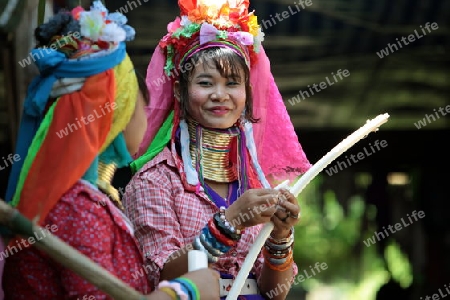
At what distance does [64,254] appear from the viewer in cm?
227

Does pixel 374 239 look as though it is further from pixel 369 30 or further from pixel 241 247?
pixel 241 247

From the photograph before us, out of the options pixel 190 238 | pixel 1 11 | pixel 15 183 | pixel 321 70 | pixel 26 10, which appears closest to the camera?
pixel 15 183

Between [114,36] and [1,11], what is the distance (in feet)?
5.13

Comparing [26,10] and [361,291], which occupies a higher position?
[26,10]

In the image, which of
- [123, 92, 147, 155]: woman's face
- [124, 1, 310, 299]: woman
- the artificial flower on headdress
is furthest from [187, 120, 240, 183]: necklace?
the artificial flower on headdress

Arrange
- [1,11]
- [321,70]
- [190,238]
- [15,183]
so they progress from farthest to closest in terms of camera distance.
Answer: [321,70]
[1,11]
[190,238]
[15,183]

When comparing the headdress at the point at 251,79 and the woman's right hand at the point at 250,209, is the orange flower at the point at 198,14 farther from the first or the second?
the woman's right hand at the point at 250,209

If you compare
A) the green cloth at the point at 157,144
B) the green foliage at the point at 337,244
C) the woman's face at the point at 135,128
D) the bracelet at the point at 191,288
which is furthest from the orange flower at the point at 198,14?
the green foliage at the point at 337,244

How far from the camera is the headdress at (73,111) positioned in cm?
250

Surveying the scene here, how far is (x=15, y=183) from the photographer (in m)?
2.61

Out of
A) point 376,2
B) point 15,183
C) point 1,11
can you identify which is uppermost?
point 376,2

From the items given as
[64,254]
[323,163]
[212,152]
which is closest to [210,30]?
[212,152]

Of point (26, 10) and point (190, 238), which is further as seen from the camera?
point (26, 10)

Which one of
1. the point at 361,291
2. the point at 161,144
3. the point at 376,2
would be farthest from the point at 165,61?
the point at 361,291
